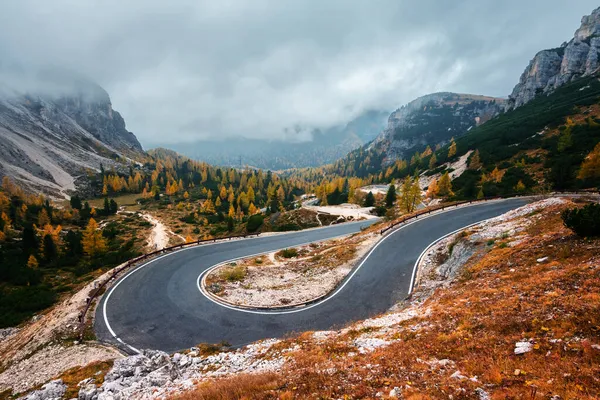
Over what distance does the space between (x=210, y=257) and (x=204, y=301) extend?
10221 mm

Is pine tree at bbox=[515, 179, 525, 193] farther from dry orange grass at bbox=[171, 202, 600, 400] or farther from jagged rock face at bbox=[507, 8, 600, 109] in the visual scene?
jagged rock face at bbox=[507, 8, 600, 109]

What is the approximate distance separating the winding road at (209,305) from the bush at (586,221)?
1075cm

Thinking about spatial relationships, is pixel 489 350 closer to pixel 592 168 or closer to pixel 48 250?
pixel 592 168

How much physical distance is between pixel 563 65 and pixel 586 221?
668 feet

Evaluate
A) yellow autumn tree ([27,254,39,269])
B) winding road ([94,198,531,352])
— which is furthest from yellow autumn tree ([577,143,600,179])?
yellow autumn tree ([27,254,39,269])

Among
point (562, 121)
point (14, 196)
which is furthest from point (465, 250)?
point (14, 196)

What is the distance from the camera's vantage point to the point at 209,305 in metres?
19.3

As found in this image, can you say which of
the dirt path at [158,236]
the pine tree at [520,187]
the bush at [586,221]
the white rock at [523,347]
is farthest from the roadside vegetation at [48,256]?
the pine tree at [520,187]

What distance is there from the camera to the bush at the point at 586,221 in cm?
1262

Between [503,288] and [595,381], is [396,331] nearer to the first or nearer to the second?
[503,288]

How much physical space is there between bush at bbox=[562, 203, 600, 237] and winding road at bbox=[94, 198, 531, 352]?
1075 cm

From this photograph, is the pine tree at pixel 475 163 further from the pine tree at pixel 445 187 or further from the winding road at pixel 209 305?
the winding road at pixel 209 305

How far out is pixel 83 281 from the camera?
4044 centimetres

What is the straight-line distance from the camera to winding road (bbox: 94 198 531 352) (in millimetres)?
15977
